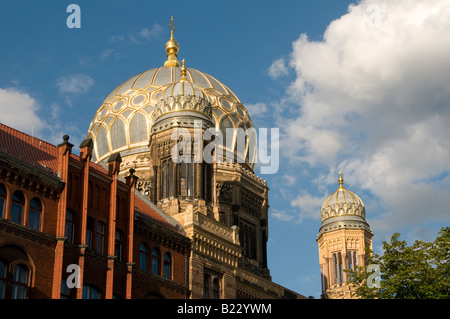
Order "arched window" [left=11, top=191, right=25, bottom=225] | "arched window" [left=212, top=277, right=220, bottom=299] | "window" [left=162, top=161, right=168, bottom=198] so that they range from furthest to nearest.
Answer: "window" [left=162, top=161, right=168, bottom=198] → "arched window" [left=212, top=277, right=220, bottom=299] → "arched window" [left=11, top=191, right=25, bottom=225]

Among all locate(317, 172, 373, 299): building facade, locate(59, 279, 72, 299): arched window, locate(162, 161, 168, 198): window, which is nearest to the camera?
locate(59, 279, 72, 299): arched window

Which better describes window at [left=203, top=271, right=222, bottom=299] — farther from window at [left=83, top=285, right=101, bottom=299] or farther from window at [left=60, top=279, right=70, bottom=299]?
window at [left=60, top=279, right=70, bottom=299]

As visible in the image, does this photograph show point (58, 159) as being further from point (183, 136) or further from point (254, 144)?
point (254, 144)

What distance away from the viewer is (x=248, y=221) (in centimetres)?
6900

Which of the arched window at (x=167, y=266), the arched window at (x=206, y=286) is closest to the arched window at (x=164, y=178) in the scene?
the arched window at (x=206, y=286)

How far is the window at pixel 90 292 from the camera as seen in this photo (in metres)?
38.6

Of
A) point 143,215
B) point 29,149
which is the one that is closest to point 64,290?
point 29,149

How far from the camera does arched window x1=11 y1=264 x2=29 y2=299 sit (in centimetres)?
3522

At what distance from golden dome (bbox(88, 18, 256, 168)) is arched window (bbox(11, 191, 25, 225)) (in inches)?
1301

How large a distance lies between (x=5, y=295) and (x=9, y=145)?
8432 millimetres

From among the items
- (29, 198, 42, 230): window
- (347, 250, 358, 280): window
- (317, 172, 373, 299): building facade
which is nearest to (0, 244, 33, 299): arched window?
(29, 198, 42, 230): window
